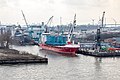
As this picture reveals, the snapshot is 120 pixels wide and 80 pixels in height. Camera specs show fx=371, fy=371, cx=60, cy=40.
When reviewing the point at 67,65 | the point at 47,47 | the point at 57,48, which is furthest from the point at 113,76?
the point at 47,47

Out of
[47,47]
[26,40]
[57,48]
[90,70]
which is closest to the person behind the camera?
[90,70]

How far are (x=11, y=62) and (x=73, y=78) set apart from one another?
18.9 feet

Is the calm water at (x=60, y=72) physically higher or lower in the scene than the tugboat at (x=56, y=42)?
lower

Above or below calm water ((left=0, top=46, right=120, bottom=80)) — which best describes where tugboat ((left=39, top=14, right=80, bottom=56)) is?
above

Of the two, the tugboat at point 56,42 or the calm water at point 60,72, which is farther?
the tugboat at point 56,42

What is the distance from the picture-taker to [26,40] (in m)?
48.8

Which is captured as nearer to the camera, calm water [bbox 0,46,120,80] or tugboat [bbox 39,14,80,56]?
calm water [bbox 0,46,120,80]

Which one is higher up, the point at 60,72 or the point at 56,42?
the point at 56,42

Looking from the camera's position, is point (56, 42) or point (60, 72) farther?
point (56, 42)

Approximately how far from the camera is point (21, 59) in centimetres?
2197

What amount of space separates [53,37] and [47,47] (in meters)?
1.71

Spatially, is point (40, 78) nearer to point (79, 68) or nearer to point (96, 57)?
point (79, 68)

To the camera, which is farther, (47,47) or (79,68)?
(47,47)

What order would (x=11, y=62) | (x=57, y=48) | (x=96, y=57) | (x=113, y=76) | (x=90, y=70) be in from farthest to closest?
(x=57, y=48) < (x=96, y=57) < (x=11, y=62) < (x=90, y=70) < (x=113, y=76)
